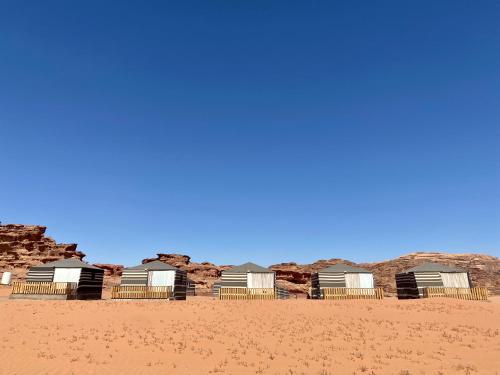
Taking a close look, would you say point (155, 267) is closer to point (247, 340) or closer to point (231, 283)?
point (231, 283)

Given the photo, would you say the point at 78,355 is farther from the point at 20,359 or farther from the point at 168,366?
the point at 168,366

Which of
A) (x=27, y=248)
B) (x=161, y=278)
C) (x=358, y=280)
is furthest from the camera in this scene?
(x=27, y=248)

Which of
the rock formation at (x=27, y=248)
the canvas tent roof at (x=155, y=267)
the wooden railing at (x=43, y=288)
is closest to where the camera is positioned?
the wooden railing at (x=43, y=288)

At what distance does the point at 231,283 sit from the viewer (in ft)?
123

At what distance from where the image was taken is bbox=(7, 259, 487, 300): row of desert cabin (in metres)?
33.9

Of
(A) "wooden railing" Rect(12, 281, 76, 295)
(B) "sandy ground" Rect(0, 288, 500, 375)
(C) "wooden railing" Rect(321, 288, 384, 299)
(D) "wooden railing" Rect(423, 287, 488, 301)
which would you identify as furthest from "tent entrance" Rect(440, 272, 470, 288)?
(A) "wooden railing" Rect(12, 281, 76, 295)

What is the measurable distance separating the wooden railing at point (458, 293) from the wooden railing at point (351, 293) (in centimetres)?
506

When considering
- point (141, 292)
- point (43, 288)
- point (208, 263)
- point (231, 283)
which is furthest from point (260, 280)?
point (208, 263)

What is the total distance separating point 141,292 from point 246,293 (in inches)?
450

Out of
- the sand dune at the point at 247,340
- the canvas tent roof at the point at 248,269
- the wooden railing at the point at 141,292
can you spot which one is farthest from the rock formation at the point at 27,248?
the canvas tent roof at the point at 248,269

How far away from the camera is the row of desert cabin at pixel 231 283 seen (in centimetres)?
3391

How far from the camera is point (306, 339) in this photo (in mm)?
16734

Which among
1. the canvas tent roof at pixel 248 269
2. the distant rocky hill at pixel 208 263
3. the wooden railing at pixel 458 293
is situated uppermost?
the distant rocky hill at pixel 208 263

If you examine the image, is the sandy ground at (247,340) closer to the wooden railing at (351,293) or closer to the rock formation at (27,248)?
the wooden railing at (351,293)
